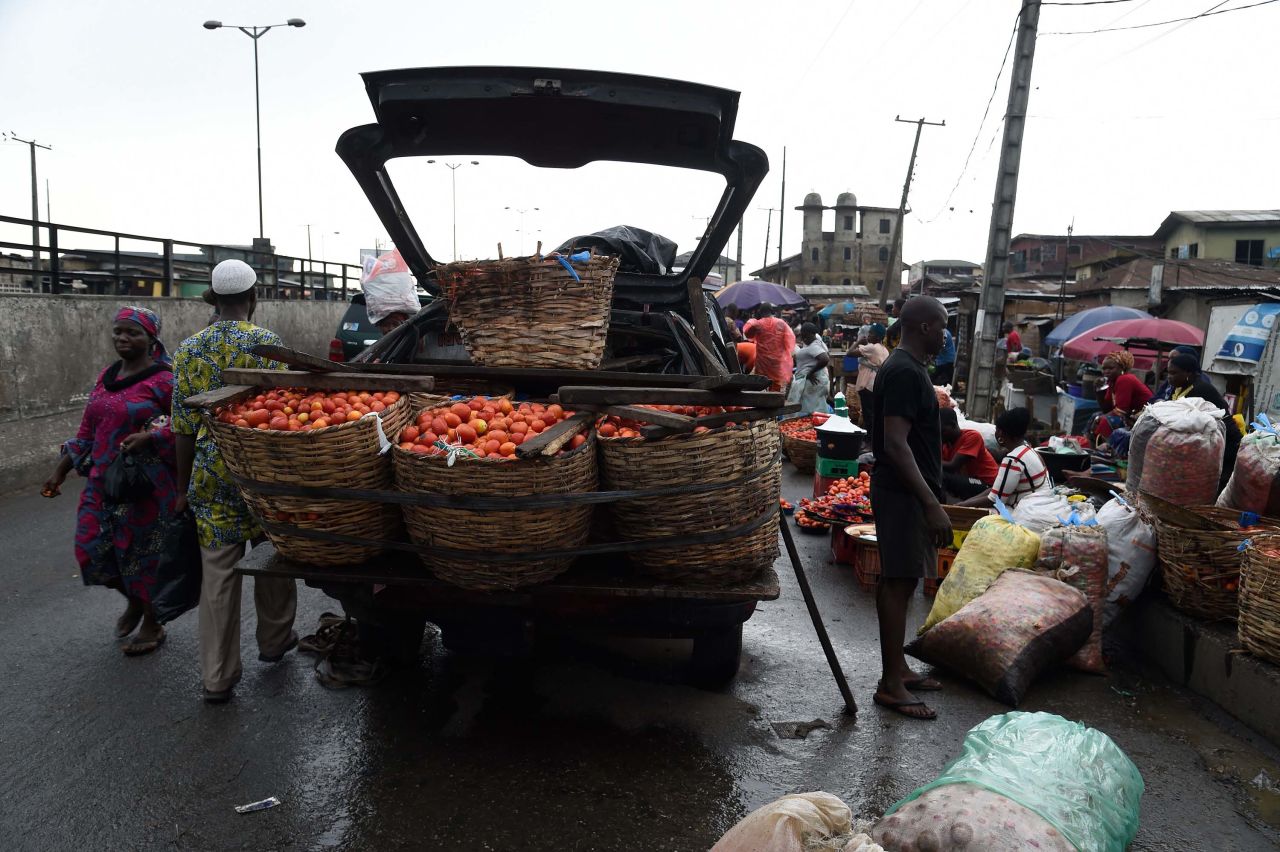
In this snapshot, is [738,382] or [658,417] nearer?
[658,417]

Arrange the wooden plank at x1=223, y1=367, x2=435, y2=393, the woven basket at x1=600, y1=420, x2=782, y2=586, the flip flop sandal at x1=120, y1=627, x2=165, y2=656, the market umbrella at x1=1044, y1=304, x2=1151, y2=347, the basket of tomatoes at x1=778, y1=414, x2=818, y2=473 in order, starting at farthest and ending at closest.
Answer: the market umbrella at x1=1044, y1=304, x2=1151, y2=347
the basket of tomatoes at x1=778, y1=414, x2=818, y2=473
the flip flop sandal at x1=120, y1=627, x2=165, y2=656
the wooden plank at x1=223, y1=367, x2=435, y2=393
the woven basket at x1=600, y1=420, x2=782, y2=586

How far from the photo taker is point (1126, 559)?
475 centimetres

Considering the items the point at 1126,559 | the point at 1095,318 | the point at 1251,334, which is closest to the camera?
the point at 1126,559

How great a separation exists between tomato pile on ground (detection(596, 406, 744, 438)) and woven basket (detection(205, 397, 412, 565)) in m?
0.77

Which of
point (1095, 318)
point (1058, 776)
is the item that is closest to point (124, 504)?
point (1058, 776)

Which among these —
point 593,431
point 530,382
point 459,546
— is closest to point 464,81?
point 530,382

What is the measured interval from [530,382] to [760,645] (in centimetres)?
207

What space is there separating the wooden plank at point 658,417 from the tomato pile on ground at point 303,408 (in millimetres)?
879

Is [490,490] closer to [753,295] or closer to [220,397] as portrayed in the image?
[220,397]

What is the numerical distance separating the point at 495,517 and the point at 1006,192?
9700mm

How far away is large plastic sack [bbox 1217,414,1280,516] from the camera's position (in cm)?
447

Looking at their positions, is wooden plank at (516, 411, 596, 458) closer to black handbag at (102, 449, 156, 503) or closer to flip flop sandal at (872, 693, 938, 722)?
flip flop sandal at (872, 693, 938, 722)

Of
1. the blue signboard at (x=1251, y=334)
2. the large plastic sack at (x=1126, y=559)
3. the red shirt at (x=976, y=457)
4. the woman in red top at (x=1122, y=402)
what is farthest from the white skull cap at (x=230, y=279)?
the blue signboard at (x=1251, y=334)

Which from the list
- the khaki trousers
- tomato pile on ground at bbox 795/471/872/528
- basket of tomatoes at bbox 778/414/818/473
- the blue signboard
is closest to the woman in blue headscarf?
the khaki trousers
